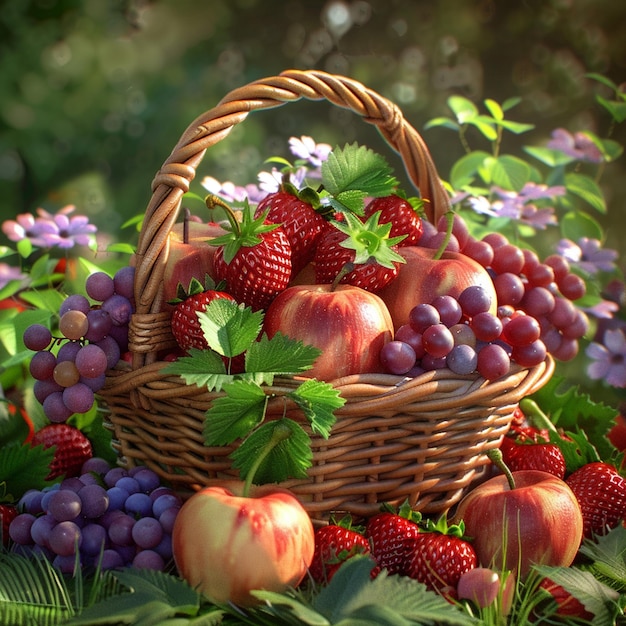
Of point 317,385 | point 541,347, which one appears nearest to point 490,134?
point 541,347

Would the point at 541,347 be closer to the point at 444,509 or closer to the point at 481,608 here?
the point at 444,509

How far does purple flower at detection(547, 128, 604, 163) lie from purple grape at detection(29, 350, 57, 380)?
1.14m

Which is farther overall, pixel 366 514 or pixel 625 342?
pixel 625 342

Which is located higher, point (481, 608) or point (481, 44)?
point (481, 44)

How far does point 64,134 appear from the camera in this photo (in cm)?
226

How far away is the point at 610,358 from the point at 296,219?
0.78 m

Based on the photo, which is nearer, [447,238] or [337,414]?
[337,414]

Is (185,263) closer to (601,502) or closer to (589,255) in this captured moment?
(601,502)

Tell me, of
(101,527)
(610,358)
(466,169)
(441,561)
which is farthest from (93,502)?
(466,169)

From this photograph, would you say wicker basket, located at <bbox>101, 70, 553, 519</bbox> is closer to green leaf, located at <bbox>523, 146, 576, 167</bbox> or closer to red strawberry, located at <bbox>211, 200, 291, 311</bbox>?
red strawberry, located at <bbox>211, 200, 291, 311</bbox>

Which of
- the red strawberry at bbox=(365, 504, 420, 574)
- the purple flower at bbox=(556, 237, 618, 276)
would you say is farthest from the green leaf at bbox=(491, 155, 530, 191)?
the red strawberry at bbox=(365, 504, 420, 574)

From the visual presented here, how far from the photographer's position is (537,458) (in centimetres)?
99

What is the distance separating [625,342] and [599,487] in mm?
621

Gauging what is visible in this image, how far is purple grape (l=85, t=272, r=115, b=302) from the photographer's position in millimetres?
934
